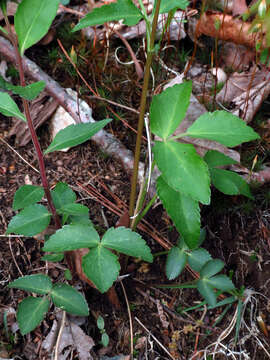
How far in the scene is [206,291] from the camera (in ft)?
5.06

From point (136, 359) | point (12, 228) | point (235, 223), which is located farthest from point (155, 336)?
point (12, 228)

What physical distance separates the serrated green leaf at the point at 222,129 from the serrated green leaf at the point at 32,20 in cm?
56

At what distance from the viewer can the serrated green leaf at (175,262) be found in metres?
1.54

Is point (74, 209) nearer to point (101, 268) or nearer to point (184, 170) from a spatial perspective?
point (101, 268)

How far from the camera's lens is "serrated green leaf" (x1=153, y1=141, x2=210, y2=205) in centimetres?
108

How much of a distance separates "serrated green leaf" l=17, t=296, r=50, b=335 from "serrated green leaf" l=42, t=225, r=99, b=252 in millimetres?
283

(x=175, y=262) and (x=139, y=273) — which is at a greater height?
(x=175, y=262)

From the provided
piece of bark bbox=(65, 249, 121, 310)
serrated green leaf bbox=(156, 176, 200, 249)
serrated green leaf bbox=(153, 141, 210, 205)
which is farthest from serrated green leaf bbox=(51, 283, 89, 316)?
serrated green leaf bbox=(153, 141, 210, 205)

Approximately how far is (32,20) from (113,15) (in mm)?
251

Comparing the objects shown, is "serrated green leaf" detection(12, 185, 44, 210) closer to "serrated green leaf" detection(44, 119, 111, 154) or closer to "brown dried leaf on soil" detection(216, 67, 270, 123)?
"serrated green leaf" detection(44, 119, 111, 154)

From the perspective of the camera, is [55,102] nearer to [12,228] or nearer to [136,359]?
[12,228]


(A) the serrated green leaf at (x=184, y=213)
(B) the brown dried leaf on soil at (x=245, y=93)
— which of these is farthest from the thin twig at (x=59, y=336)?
(B) the brown dried leaf on soil at (x=245, y=93)

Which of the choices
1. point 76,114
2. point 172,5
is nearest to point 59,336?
point 76,114

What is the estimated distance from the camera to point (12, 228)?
4.31 ft
